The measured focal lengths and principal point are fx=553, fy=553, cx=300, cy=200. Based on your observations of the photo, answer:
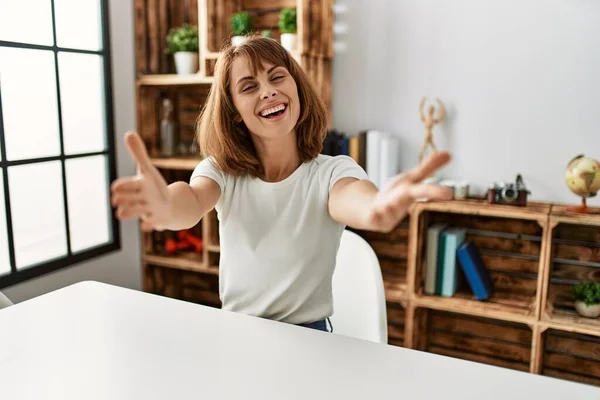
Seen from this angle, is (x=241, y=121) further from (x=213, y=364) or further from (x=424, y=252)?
(x=424, y=252)

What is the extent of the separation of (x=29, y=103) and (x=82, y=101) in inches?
11.3

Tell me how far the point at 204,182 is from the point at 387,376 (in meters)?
0.63

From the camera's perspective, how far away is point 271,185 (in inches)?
53.1

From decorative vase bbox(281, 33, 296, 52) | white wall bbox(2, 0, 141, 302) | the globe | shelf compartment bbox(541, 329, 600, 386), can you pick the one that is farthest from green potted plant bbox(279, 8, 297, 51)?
shelf compartment bbox(541, 329, 600, 386)

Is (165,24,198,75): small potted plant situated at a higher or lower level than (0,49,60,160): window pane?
higher

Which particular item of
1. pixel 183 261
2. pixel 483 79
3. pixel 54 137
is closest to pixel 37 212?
pixel 54 137

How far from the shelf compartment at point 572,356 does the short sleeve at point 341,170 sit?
1449mm

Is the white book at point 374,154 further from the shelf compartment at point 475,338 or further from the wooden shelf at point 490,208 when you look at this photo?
the shelf compartment at point 475,338

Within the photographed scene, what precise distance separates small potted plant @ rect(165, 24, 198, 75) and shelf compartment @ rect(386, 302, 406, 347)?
59.2 inches

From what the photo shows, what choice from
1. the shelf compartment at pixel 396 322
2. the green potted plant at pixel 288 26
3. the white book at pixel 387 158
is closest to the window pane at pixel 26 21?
the green potted plant at pixel 288 26

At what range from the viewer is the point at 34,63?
2.27 m

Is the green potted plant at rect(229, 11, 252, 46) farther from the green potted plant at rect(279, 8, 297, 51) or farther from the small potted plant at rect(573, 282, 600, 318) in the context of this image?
the small potted plant at rect(573, 282, 600, 318)

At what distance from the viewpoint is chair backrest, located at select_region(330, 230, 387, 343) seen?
1.41 meters

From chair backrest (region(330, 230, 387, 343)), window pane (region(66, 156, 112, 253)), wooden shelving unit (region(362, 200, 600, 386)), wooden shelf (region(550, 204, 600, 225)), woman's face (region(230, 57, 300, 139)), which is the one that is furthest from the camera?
window pane (region(66, 156, 112, 253))
